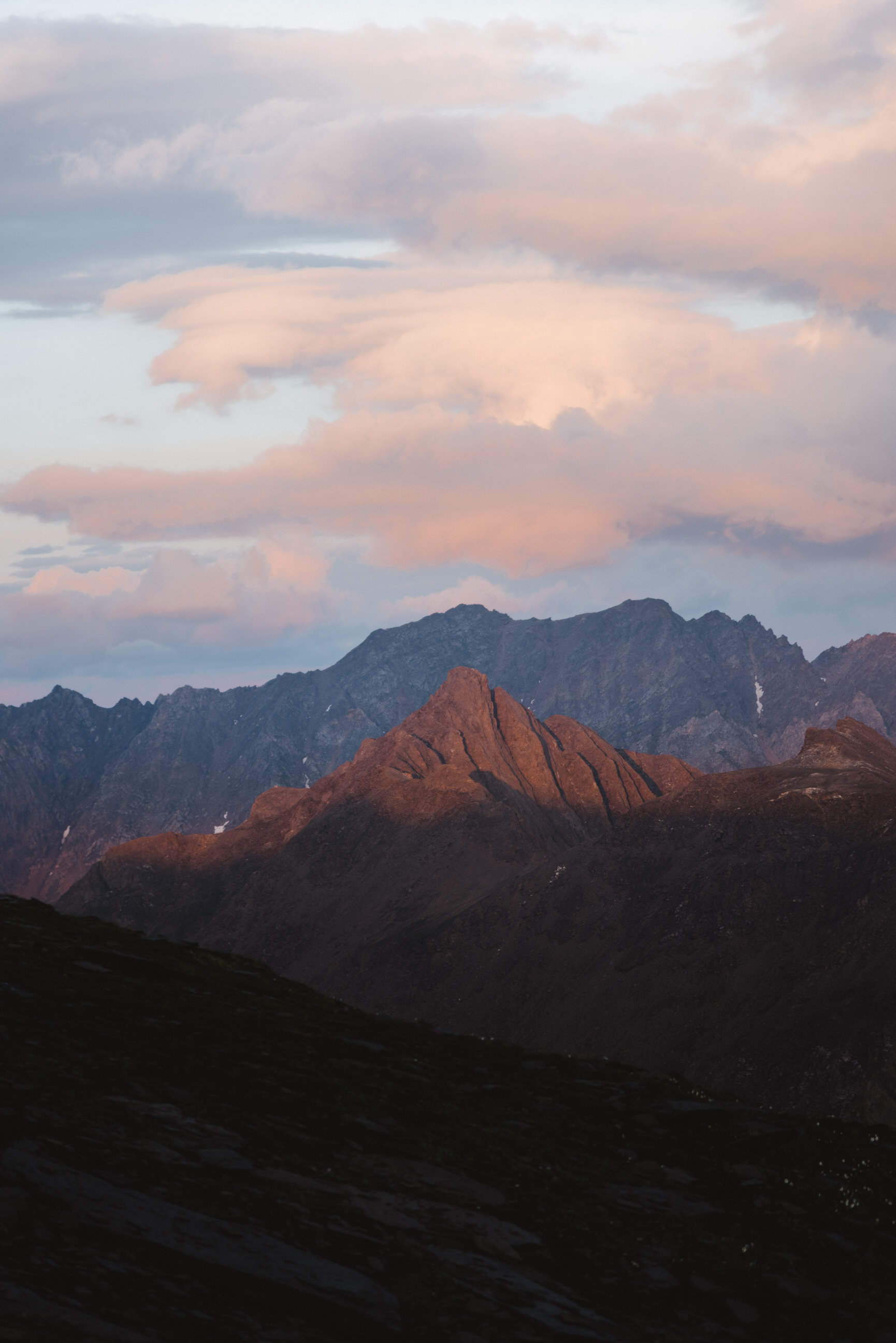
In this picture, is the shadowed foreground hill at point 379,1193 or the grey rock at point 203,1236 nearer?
the shadowed foreground hill at point 379,1193

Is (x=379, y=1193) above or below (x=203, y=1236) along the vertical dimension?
below

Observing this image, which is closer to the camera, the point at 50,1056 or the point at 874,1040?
the point at 50,1056

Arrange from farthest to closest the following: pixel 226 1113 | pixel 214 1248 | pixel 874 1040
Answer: pixel 874 1040 → pixel 226 1113 → pixel 214 1248

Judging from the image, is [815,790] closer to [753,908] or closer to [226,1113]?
[753,908]

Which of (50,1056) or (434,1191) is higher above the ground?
(50,1056)

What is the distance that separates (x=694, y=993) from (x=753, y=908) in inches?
671

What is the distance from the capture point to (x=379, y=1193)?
83.0 ft

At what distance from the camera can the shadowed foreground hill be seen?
19328mm

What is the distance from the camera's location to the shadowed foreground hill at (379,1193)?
1933 cm

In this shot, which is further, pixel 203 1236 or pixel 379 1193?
pixel 379 1193

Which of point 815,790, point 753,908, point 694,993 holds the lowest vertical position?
point 694,993

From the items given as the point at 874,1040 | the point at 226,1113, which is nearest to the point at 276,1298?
the point at 226,1113

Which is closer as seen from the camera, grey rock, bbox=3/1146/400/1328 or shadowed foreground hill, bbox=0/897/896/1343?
shadowed foreground hill, bbox=0/897/896/1343

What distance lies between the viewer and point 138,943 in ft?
165
